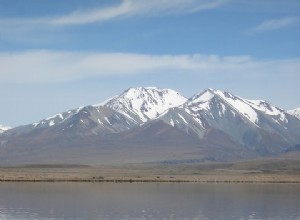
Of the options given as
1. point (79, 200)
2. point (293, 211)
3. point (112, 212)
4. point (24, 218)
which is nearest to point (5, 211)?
point (24, 218)

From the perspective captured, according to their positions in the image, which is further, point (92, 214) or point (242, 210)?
point (242, 210)

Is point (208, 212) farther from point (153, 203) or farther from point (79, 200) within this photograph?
point (79, 200)

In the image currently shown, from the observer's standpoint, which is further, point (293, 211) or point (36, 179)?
point (36, 179)

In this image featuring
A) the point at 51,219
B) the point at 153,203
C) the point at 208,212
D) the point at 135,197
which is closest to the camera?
the point at 51,219

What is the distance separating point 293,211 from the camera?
213 feet

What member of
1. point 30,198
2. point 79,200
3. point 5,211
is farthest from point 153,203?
point 5,211

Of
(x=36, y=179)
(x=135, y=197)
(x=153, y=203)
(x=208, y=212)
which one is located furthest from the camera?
(x=36, y=179)

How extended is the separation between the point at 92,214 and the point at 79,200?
14.9m

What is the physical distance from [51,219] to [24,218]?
2278mm

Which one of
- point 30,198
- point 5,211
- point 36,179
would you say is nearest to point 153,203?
point 30,198

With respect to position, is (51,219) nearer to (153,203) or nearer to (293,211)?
(153,203)

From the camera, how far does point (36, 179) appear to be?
124 m

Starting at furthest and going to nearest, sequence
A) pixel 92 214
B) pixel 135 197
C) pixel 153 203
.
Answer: pixel 135 197
pixel 153 203
pixel 92 214

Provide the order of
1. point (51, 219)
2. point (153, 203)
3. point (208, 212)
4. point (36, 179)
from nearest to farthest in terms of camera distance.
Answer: point (51, 219), point (208, 212), point (153, 203), point (36, 179)
